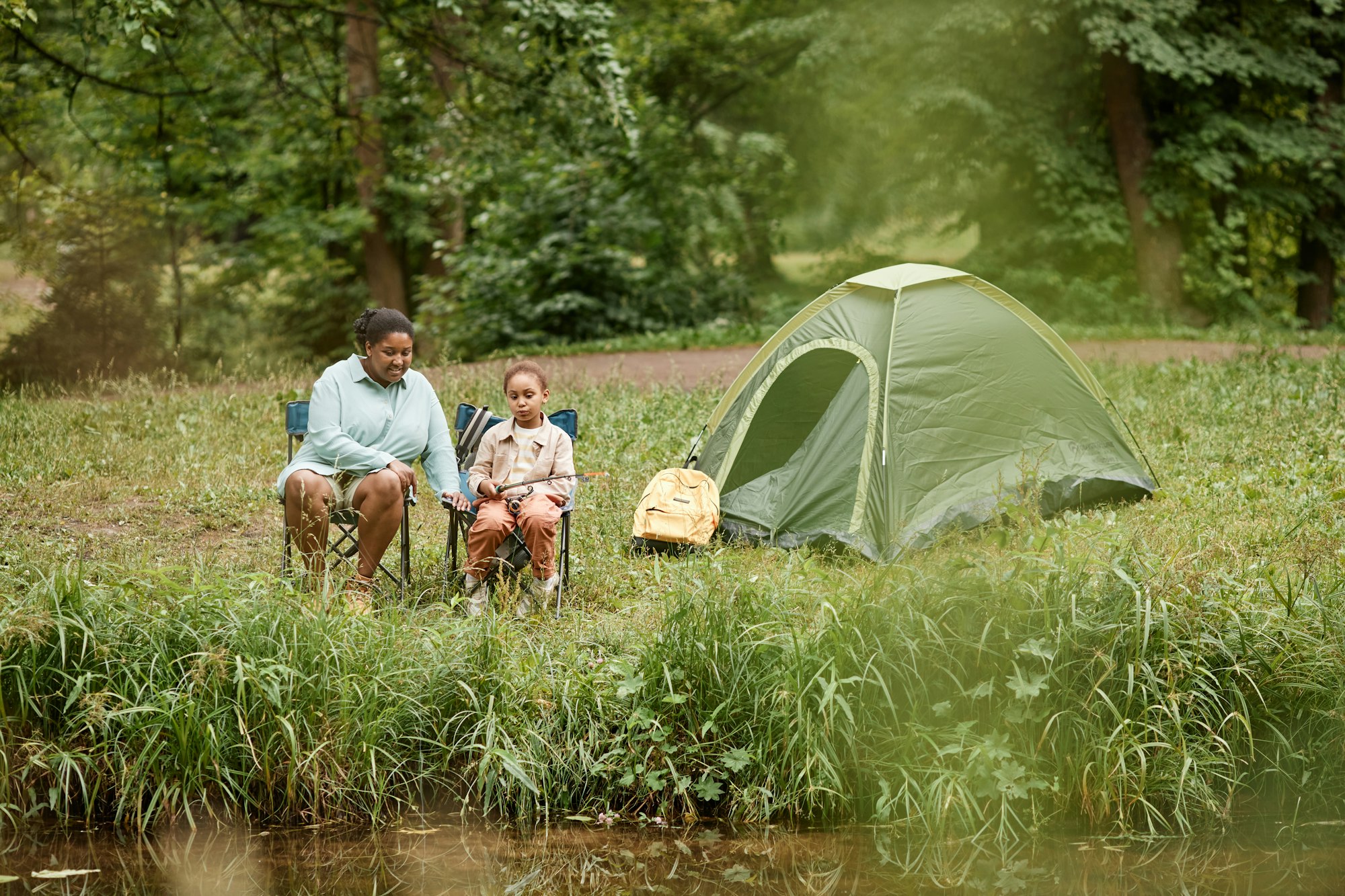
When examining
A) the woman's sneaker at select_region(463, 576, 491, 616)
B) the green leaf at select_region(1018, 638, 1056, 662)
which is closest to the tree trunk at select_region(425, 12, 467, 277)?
the woman's sneaker at select_region(463, 576, 491, 616)

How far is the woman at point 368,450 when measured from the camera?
509 centimetres

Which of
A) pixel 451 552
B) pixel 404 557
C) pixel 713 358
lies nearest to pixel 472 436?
pixel 451 552

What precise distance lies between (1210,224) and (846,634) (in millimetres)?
14679

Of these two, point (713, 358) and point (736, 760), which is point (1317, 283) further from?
point (736, 760)

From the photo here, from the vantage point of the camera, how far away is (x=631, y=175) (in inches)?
667

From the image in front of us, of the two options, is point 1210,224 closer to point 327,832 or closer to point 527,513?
point 527,513

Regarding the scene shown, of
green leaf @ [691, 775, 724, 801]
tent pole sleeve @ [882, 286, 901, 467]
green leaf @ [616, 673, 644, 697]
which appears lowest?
green leaf @ [691, 775, 724, 801]

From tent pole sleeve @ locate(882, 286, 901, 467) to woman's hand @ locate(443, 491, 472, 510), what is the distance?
217cm

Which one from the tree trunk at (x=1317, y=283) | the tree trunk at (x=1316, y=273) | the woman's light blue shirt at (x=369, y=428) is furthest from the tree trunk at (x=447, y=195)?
the tree trunk at (x=1317, y=283)

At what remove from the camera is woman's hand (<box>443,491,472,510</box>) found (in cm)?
518

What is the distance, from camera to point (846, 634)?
13.8 ft

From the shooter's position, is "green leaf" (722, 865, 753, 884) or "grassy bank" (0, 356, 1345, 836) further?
"grassy bank" (0, 356, 1345, 836)

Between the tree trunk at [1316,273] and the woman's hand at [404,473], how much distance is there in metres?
16.0

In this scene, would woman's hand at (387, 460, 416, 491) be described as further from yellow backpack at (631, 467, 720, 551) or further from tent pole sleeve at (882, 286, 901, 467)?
tent pole sleeve at (882, 286, 901, 467)
